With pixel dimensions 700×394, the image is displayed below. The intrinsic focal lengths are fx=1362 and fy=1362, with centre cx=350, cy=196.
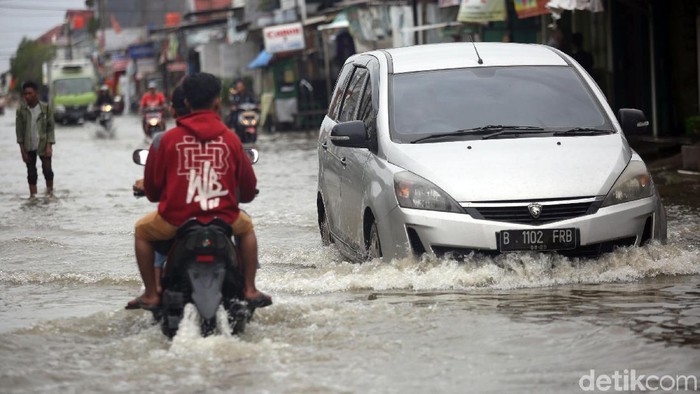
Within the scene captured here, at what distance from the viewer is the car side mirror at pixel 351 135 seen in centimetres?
916

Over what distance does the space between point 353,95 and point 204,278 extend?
14.0ft

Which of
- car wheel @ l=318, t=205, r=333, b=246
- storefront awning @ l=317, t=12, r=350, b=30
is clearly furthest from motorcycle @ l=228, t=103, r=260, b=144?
car wheel @ l=318, t=205, r=333, b=246

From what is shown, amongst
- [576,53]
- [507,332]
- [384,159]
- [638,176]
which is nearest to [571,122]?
[638,176]

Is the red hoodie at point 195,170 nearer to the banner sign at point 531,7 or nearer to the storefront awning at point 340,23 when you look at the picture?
the banner sign at point 531,7

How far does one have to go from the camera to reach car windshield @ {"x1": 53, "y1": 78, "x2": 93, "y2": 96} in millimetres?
61438

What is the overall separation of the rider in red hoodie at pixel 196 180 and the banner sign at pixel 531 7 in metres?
16.5

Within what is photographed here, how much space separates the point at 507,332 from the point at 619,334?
22.2 inches

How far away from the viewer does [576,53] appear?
2338cm

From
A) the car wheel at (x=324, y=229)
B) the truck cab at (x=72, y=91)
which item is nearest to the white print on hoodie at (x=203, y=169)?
the car wheel at (x=324, y=229)

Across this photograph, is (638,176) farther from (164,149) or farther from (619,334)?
(164,149)

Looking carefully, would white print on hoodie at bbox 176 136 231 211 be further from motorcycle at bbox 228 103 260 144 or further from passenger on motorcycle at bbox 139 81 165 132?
passenger on motorcycle at bbox 139 81 165 132

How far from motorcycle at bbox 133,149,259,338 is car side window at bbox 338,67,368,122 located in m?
3.74

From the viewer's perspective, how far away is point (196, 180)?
6656 mm

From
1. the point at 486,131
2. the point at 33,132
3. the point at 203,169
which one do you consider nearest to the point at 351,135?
the point at 486,131
